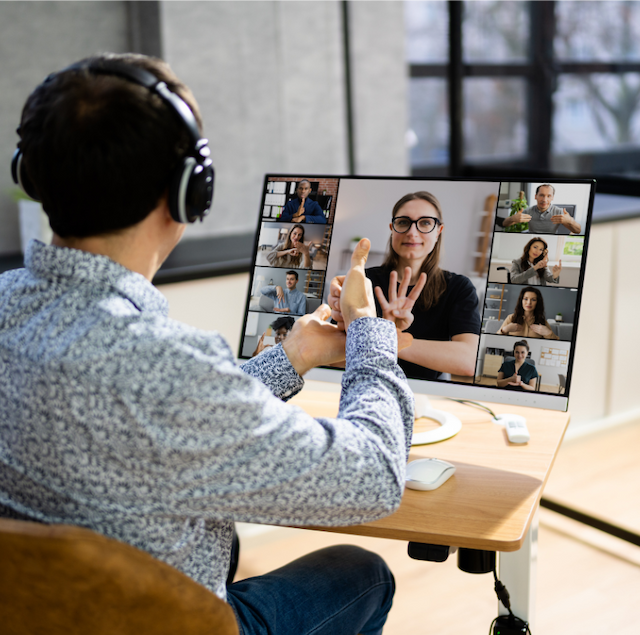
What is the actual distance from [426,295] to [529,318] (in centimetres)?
17

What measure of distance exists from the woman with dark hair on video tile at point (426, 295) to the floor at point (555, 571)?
0.90 m

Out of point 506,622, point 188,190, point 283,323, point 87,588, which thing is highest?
point 188,190

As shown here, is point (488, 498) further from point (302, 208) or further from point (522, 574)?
point (302, 208)

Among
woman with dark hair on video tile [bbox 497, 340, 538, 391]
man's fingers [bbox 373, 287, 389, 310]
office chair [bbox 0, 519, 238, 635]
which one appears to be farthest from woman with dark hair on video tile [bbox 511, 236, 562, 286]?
office chair [bbox 0, 519, 238, 635]

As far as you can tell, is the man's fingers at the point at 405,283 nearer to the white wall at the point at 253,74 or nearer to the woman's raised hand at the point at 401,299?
the woman's raised hand at the point at 401,299

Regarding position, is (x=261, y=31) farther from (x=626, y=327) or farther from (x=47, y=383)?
(x=47, y=383)

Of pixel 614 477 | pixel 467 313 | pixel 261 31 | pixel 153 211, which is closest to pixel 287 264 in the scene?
pixel 467 313

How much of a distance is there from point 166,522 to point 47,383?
19 cm

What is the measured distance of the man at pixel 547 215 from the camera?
1.13m

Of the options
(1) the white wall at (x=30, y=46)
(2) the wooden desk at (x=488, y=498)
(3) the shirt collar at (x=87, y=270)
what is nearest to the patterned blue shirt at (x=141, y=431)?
(3) the shirt collar at (x=87, y=270)

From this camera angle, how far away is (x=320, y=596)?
3.36ft

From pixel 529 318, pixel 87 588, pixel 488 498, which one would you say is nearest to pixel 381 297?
pixel 529 318

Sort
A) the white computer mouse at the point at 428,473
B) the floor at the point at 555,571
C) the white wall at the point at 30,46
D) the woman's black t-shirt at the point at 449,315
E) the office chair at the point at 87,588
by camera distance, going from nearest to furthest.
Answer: the office chair at the point at 87,588, the white computer mouse at the point at 428,473, the woman's black t-shirt at the point at 449,315, the floor at the point at 555,571, the white wall at the point at 30,46

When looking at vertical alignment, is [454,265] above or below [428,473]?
above
